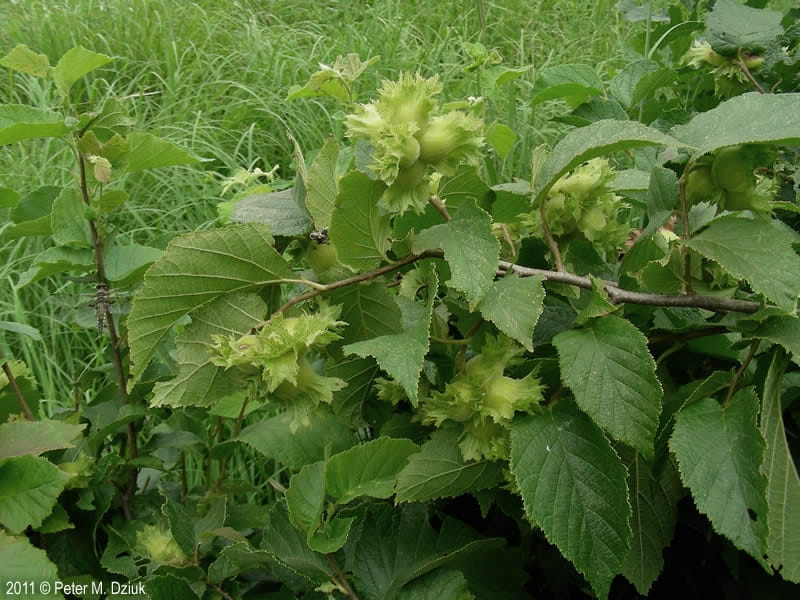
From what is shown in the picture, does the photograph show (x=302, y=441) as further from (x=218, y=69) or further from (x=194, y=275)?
(x=218, y=69)

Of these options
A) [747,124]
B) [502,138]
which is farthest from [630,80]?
[747,124]

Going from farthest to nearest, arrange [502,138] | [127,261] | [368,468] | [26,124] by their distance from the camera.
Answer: [502,138] → [127,261] → [26,124] → [368,468]

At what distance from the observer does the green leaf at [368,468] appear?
0.71 m

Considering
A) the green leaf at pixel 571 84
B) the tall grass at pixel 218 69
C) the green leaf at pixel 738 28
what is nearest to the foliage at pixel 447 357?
the green leaf at pixel 571 84

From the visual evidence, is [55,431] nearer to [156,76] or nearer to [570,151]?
[570,151]

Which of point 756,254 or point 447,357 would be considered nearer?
point 756,254

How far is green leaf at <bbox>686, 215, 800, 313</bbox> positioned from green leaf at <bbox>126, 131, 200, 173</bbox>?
1.96 feet

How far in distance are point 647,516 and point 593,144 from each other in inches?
14.1

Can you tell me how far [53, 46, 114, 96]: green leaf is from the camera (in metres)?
0.91

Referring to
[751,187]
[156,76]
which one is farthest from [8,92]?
[751,187]

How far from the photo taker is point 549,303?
764 mm

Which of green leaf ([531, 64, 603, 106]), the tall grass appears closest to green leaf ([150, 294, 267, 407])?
green leaf ([531, 64, 603, 106])

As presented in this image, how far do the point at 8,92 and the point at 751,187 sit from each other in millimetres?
2962

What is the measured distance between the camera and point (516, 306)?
619 mm
